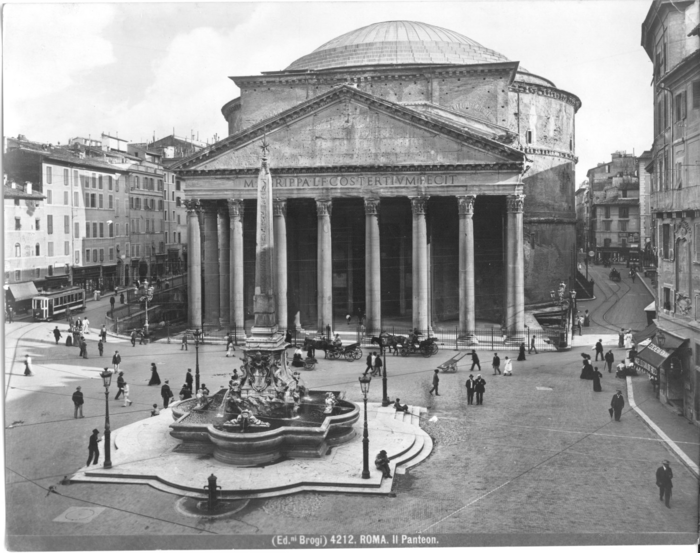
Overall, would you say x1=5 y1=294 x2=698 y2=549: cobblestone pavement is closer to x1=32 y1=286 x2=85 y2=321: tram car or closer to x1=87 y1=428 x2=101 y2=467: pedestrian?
x1=87 y1=428 x2=101 y2=467: pedestrian

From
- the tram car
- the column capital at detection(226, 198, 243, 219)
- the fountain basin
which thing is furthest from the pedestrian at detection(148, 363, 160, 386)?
the column capital at detection(226, 198, 243, 219)

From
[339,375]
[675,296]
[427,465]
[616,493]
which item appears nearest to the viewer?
[616,493]

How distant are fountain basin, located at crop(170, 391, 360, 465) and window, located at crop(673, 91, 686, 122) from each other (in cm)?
1125

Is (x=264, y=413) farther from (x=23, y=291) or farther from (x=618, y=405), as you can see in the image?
(x=618, y=405)

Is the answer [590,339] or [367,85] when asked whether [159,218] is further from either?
[590,339]

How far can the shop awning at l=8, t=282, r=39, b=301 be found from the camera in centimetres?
1662

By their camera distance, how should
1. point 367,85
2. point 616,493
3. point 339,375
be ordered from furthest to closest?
point 367,85 < point 339,375 < point 616,493

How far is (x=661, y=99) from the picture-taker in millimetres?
17719

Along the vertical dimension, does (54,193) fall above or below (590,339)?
above

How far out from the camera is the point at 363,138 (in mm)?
31312

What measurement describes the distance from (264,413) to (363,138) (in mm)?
18488

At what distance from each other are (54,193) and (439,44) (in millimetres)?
27938

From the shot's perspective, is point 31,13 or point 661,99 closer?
point 31,13

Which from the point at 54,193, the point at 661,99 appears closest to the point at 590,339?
the point at 661,99
